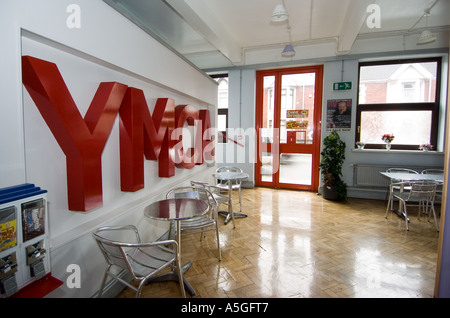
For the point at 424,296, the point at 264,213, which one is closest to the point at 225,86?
the point at 264,213

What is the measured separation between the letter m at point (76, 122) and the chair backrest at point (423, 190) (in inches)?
170

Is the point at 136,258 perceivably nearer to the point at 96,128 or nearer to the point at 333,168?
the point at 96,128

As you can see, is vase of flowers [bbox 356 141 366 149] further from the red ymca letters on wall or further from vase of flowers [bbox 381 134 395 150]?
the red ymca letters on wall

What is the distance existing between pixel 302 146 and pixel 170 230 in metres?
4.23

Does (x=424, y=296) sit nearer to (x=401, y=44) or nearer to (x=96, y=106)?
(x=96, y=106)

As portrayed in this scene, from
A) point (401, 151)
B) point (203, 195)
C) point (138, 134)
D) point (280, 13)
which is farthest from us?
point (401, 151)

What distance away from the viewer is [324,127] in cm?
585

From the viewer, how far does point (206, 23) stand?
399cm

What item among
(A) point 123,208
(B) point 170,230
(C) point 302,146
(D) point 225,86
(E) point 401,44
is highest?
(E) point 401,44

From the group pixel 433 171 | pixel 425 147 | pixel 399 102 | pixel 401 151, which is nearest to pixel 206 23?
pixel 399 102

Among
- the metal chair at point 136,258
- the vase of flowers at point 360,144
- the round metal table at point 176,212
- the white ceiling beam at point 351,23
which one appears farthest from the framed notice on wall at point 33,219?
Answer: the vase of flowers at point 360,144

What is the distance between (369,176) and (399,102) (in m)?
1.78

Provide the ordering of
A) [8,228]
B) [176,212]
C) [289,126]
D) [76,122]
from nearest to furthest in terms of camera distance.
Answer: [8,228] < [76,122] < [176,212] < [289,126]

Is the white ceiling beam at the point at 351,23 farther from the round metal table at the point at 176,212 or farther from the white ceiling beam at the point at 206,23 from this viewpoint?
the round metal table at the point at 176,212
